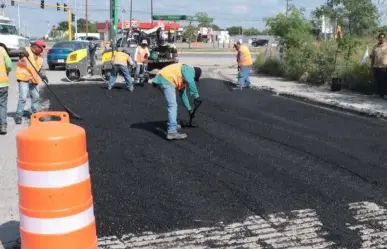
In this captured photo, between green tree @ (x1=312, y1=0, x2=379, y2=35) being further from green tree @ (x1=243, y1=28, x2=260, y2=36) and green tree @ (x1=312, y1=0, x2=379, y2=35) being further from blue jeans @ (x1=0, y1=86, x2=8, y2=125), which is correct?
green tree @ (x1=243, y1=28, x2=260, y2=36)

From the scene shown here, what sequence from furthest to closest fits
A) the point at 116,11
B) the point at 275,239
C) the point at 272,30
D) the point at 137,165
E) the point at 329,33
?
the point at 116,11, the point at 329,33, the point at 272,30, the point at 137,165, the point at 275,239

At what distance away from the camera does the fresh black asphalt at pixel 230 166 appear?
5191 millimetres

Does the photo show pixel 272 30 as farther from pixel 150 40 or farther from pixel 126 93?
pixel 126 93

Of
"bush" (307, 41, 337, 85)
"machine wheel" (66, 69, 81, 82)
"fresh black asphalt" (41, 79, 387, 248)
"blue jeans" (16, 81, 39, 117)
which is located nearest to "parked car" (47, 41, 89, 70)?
"machine wheel" (66, 69, 81, 82)

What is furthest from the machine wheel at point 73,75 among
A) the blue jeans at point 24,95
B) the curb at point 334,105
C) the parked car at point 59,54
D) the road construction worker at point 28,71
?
the road construction worker at point 28,71

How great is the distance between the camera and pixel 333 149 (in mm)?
7992

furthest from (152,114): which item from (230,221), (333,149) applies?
(230,221)

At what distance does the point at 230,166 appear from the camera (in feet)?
22.8

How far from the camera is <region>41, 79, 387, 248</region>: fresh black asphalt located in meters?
5.19

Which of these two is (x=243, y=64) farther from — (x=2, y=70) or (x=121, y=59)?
(x=2, y=70)

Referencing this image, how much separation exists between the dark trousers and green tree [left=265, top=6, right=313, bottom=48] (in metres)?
6.22

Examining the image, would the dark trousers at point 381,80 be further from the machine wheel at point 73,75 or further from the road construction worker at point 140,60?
the machine wheel at point 73,75

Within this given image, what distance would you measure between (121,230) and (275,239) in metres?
1.46

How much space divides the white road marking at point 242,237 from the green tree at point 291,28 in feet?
52.9
